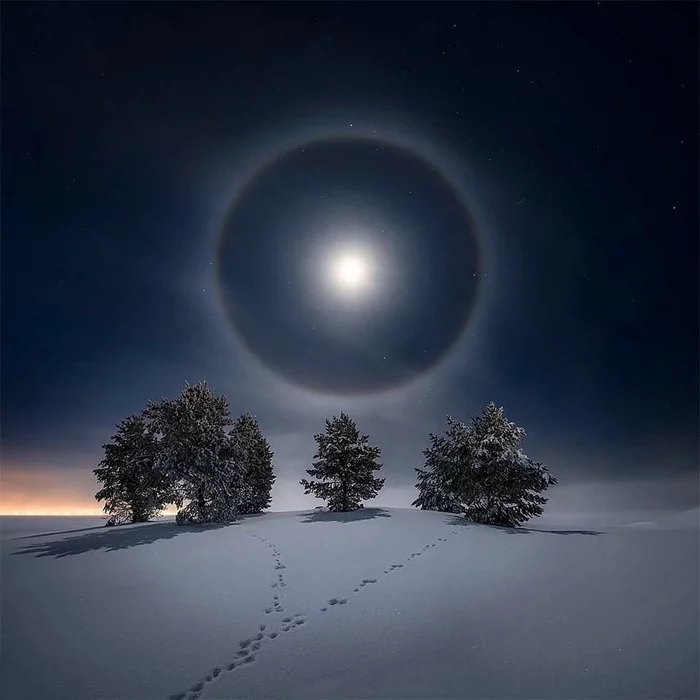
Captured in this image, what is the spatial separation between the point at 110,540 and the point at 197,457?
6.38 meters

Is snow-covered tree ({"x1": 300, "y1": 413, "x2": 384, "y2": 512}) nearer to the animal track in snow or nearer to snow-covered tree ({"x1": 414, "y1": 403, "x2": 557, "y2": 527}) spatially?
snow-covered tree ({"x1": 414, "y1": 403, "x2": 557, "y2": 527})

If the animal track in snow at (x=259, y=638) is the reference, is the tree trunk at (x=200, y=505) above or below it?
above

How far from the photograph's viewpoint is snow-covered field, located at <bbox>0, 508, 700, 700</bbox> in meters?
6.15

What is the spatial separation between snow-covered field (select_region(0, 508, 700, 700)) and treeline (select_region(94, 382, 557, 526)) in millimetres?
6505

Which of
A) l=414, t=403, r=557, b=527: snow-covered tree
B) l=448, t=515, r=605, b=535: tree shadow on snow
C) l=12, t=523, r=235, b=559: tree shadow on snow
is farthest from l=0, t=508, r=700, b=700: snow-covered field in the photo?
l=414, t=403, r=557, b=527: snow-covered tree

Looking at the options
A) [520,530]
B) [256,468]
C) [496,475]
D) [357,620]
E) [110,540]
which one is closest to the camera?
[357,620]

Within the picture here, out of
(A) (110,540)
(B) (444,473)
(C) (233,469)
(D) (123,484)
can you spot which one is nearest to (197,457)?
(C) (233,469)

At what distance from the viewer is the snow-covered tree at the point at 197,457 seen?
22484 mm

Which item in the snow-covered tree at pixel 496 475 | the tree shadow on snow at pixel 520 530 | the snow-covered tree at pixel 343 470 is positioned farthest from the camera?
the snow-covered tree at pixel 343 470

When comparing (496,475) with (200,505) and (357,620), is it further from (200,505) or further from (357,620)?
(200,505)

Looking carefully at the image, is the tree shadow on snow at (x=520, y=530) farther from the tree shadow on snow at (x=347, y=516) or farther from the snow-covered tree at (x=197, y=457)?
the snow-covered tree at (x=197, y=457)

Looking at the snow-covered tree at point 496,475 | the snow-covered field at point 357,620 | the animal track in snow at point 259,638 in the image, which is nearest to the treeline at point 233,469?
the snow-covered tree at point 496,475

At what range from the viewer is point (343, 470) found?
27.5 meters

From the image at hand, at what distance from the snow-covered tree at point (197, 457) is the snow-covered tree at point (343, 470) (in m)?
6.51
